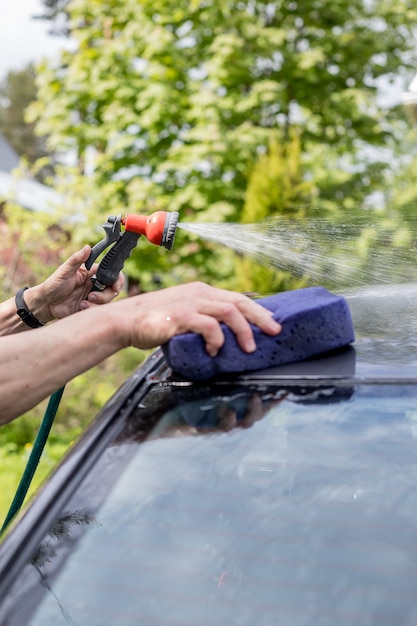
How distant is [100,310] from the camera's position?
167cm

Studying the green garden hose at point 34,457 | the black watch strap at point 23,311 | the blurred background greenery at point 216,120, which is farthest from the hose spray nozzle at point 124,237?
the blurred background greenery at point 216,120

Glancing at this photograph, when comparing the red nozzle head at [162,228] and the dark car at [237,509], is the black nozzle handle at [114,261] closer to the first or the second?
the red nozzle head at [162,228]

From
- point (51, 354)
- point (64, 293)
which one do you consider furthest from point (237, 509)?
point (64, 293)

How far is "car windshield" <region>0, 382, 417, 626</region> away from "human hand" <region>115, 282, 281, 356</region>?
0.43 feet

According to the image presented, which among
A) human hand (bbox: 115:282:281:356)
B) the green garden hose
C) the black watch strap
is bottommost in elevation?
the green garden hose

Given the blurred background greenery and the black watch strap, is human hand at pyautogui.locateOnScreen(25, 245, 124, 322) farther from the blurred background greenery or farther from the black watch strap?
the blurred background greenery

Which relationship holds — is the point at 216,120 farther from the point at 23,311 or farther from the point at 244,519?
the point at 244,519

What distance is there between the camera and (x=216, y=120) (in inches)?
423

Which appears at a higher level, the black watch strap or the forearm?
the forearm

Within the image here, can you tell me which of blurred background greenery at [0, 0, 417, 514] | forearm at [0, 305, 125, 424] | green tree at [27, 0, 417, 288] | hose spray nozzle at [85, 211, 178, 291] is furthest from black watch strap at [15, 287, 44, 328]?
green tree at [27, 0, 417, 288]

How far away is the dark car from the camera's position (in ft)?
4.06

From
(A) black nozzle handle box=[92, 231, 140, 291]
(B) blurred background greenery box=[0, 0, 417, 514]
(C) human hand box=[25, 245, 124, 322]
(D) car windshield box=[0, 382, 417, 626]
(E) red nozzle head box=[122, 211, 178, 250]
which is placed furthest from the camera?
(B) blurred background greenery box=[0, 0, 417, 514]

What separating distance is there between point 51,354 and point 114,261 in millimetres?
725

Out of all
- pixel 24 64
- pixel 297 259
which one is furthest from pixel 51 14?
pixel 297 259
